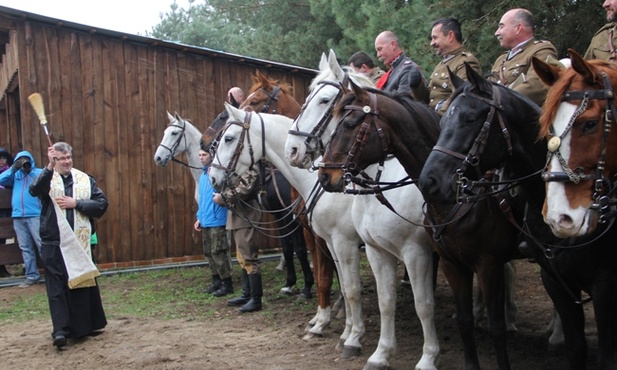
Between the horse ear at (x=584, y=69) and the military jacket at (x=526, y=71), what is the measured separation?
126 cm

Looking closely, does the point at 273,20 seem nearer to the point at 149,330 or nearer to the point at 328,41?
the point at 328,41

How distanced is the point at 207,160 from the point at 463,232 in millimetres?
5202

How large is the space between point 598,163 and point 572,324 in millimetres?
1259

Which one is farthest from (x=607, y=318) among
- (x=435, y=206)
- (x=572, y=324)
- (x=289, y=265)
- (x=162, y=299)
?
(x=162, y=299)

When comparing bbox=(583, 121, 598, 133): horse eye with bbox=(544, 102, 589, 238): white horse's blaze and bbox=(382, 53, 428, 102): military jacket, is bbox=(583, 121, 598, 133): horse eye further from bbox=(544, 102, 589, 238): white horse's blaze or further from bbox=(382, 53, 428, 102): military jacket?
bbox=(382, 53, 428, 102): military jacket

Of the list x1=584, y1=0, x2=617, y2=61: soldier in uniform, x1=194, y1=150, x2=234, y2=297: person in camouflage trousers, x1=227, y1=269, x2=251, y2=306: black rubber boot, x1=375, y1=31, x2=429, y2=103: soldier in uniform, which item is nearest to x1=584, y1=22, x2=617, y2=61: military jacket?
x1=584, y1=0, x2=617, y2=61: soldier in uniform

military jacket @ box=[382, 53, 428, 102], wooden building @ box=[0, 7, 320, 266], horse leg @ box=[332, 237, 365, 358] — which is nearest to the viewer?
military jacket @ box=[382, 53, 428, 102]

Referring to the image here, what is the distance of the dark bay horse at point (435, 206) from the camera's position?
4.54m

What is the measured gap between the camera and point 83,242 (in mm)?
7238

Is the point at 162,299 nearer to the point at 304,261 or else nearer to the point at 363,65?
the point at 304,261

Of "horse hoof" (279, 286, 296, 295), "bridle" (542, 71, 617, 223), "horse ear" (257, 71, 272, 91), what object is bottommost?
"horse hoof" (279, 286, 296, 295)

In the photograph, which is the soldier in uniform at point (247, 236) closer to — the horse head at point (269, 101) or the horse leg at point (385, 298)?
the horse head at point (269, 101)

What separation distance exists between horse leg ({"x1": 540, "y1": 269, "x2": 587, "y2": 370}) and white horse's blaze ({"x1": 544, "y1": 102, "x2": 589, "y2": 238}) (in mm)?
1009

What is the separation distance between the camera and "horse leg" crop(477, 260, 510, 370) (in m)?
4.52
